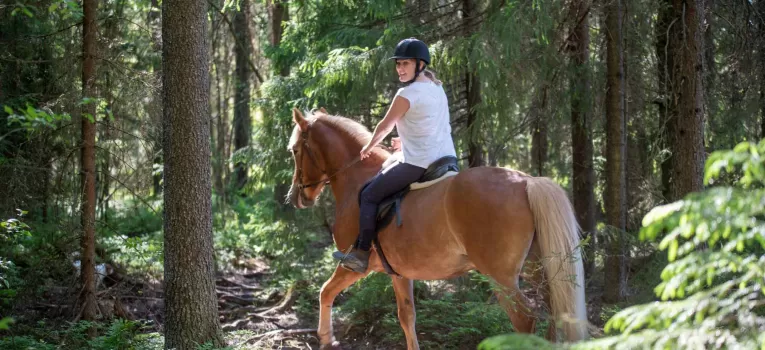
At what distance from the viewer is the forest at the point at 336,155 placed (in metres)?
6.28

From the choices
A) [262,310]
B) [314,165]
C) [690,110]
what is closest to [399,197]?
[314,165]

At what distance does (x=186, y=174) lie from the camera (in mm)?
6289

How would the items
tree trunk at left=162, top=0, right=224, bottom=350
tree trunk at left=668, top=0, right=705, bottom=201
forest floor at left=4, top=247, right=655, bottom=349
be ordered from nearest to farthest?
tree trunk at left=162, top=0, right=224, bottom=350
tree trunk at left=668, top=0, right=705, bottom=201
forest floor at left=4, top=247, right=655, bottom=349

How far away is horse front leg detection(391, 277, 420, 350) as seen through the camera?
7152mm

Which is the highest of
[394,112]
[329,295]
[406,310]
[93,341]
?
[394,112]

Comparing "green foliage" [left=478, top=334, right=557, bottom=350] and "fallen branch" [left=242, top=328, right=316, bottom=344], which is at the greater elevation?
"green foliage" [left=478, top=334, right=557, bottom=350]

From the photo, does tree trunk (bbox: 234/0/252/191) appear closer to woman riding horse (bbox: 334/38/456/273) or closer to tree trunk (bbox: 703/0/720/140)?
tree trunk (bbox: 703/0/720/140)

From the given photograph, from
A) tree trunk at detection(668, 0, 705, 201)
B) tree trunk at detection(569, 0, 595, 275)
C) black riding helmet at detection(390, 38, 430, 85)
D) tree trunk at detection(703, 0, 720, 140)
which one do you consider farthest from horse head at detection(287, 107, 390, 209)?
tree trunk at detection(703, 0, 720, 140)

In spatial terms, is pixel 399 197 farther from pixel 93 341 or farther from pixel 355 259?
pixel 93 341

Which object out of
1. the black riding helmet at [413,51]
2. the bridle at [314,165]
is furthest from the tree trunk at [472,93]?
the black riding helmet at [413,51]

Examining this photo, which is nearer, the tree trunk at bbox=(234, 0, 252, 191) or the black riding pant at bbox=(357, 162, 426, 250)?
the black riding pant at bbox=(357, 162, 426, 250)

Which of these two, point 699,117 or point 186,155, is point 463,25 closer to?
point 699,117

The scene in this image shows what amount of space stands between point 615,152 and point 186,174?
5939 mm

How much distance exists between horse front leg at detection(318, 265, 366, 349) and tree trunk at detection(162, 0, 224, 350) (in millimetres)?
1325
